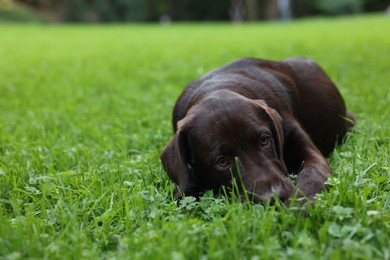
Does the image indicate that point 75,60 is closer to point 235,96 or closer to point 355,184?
point 235,96

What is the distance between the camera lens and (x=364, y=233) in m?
2.36

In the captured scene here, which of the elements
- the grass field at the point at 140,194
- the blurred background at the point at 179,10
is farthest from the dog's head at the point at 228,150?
the blurred background at the point at 179,10

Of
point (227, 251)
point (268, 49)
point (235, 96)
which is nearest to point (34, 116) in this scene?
point (235, 96)

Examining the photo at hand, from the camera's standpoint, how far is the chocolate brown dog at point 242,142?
10.1 ft

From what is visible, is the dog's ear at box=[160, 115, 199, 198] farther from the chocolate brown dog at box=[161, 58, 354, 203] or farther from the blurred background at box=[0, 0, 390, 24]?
the blurred background at box=[0, 0, 390, 24]

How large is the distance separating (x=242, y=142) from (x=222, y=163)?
0.65 ft

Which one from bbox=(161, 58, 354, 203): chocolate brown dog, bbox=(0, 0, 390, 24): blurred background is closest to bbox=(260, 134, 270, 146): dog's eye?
bbox=(161, 58, 354, 203): chocolate brown dog

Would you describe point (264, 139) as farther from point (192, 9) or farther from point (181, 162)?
point (192, 9)

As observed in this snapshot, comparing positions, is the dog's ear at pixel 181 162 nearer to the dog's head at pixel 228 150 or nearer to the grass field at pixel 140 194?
the dog's head at pixel 228 150

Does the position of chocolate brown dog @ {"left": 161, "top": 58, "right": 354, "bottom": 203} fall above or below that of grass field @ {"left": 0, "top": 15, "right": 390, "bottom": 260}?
above

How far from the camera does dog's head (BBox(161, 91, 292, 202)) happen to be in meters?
3.03

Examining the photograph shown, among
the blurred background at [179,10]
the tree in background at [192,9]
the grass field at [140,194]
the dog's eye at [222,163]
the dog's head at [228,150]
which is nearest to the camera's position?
the grass field at [140,194]

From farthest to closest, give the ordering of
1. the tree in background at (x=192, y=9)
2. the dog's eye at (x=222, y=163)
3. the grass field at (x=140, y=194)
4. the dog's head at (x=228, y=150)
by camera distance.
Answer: the tree in background at (x=192, y=9)
the dog's eye at (x=222, y=163)
the dog's head at (x=228, y=150)
the grass field at (x=140, y=194)

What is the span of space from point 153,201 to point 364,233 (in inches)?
52.3
